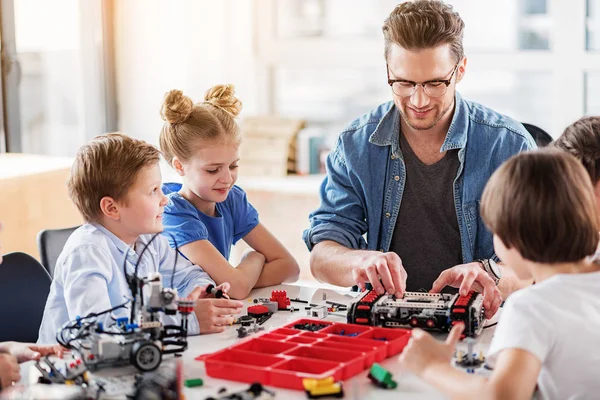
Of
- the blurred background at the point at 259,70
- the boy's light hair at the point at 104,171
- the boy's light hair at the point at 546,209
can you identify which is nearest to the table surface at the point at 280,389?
the boy's light hair at the point at 546,209

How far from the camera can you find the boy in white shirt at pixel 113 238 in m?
1.92

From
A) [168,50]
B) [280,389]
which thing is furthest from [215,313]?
[168,50]

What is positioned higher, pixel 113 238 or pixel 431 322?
pixel 113 238

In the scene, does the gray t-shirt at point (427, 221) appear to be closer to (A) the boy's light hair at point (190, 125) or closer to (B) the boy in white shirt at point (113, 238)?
(A) the boy's light hair at point (190, 125)

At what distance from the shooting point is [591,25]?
154 inches

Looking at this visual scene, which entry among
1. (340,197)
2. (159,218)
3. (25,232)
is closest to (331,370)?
(159,218)

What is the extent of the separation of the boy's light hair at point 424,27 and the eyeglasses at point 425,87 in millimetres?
84

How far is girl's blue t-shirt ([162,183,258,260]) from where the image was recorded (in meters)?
2.34

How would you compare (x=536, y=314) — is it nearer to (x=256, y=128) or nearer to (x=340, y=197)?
(x=340, y=197)

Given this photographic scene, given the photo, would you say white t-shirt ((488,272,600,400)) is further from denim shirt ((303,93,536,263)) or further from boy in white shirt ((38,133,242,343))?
denim shirt ((303,93,536,263))

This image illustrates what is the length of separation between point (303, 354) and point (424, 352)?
265mm

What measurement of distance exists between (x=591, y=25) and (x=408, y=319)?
2525 millimetres

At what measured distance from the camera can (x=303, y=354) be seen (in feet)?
5.54

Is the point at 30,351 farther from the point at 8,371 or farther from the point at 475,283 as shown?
the point at 475,283
